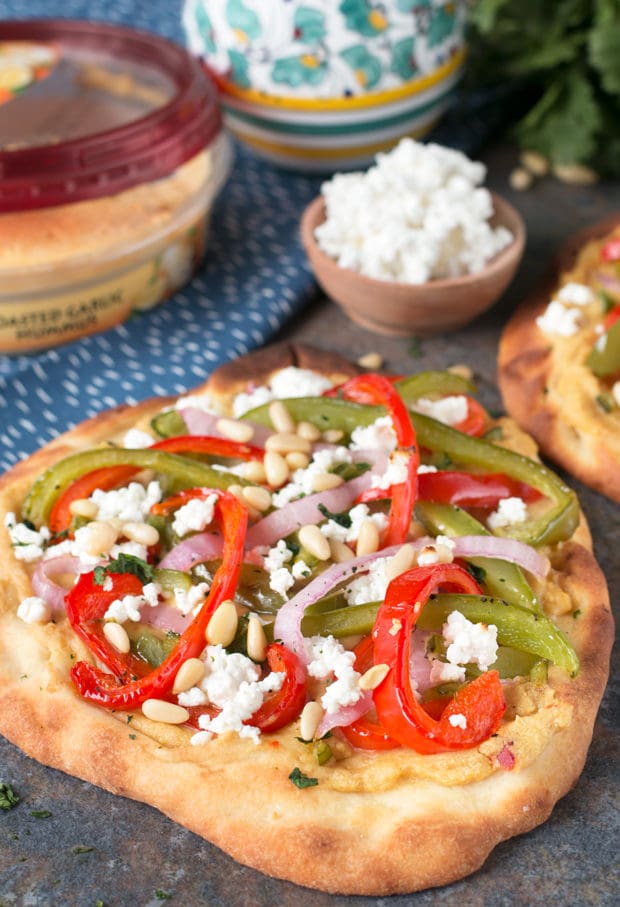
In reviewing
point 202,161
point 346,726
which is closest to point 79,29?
point 202,161

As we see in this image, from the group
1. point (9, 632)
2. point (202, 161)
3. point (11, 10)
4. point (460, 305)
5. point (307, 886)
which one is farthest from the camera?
point (11, 10)

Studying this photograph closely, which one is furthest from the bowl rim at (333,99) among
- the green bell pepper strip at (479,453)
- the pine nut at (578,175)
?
the green bell pepper strip at (479,453)

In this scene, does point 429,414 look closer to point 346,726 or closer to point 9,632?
point 346,726

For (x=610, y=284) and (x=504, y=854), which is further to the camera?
(x=610, y=284)

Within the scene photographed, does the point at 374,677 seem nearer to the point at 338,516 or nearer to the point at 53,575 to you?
the point at 338,516

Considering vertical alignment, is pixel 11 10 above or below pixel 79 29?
below

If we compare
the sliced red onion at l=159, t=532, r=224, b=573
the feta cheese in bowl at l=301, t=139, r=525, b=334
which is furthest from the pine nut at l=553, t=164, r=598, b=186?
the sliced red onion at l=159, t=532, r=224, b=573

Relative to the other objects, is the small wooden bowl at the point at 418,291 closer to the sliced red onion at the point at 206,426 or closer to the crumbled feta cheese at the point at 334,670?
the sliced red onion at the point at 206,426
